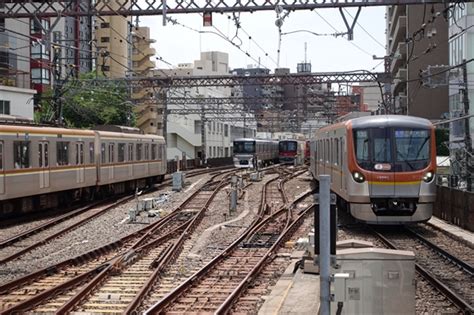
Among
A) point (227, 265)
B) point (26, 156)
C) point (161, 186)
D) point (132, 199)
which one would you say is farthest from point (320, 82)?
point (227, 265)

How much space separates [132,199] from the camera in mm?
25250

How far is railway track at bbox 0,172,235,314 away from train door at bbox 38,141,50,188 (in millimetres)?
4693

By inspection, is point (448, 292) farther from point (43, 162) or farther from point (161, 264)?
point (43, 162)

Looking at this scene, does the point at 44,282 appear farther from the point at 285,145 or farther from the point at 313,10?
the point at 285,145

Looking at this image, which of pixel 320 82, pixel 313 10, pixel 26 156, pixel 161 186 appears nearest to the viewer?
pixel 313 10

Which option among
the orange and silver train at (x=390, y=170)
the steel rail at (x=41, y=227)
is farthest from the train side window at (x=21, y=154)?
the orange and silver train at (x=390, y=170)

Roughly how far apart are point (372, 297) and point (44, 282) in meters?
5.51

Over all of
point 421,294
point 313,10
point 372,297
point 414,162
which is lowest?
point 421,294

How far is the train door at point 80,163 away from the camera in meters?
21.9

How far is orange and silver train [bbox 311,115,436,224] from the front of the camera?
15.0m

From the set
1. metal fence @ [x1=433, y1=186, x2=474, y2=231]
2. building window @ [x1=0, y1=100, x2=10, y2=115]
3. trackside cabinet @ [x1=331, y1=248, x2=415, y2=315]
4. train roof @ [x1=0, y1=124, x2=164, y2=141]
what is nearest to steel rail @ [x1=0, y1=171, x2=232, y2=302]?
train roof @ [x1=0, y1=124, x2=164, y2=141]

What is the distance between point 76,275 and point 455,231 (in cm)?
866

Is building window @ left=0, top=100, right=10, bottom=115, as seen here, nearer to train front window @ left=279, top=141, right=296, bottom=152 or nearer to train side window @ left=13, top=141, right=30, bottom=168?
train side window @ left=13, top=141, right=30, bottom=168

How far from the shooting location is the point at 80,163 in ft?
72.6
